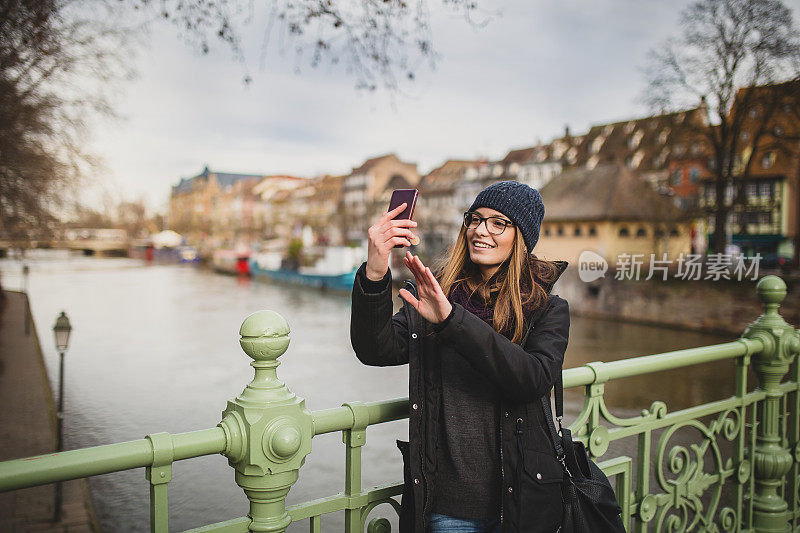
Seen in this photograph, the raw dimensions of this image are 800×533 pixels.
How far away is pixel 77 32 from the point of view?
738 centimetres

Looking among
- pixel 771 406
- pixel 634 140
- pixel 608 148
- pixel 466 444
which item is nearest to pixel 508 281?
pixel 466 444

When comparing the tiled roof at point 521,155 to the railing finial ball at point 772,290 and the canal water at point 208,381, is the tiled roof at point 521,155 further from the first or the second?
the railing finial ball at point 772,290

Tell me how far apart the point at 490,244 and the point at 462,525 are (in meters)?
0.76

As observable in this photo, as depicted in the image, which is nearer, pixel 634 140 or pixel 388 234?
pixel 388 234

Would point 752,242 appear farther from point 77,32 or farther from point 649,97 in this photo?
point 77,32

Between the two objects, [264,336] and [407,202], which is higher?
[407,202]

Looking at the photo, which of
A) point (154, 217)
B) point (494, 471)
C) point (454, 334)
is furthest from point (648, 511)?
point (154, 217)

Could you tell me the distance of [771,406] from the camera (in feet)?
10.0

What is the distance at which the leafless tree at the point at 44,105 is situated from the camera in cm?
627

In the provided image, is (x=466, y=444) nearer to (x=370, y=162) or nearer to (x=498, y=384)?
(x=498, y=384)

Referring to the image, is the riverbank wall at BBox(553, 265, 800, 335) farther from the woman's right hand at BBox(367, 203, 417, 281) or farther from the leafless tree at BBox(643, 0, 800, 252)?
the woman's right hand at BBox(367, 203, 417, 281)

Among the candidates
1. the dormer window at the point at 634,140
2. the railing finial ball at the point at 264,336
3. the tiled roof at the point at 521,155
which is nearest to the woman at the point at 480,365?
the railing finial ball at the point at 264,336

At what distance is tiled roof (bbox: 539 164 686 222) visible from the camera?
77.3 ft

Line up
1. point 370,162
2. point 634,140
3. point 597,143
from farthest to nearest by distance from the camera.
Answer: point 370,162
point 597,143
point 634,140
